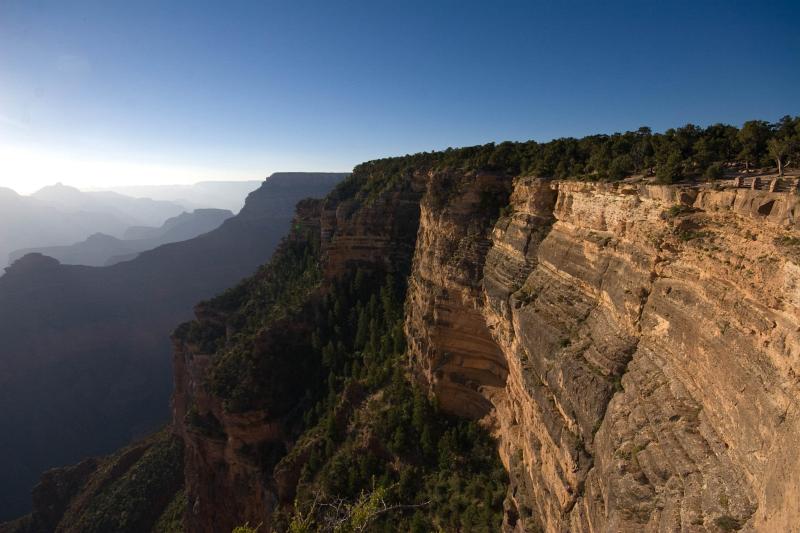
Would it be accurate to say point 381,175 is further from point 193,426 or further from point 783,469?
point 783,469

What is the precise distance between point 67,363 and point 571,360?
454 feet

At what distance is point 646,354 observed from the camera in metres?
14.4

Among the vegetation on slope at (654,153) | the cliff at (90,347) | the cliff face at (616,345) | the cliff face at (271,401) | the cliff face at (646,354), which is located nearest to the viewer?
the cliff face at (646,354)

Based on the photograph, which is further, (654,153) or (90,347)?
(90,347)

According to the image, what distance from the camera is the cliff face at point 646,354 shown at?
970cm

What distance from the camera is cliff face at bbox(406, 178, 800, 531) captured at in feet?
31.8

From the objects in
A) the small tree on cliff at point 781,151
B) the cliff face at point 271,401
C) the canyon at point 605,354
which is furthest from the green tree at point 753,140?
the cliff face at point 271,401

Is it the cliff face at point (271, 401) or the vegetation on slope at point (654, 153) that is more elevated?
the vegetation on slope at point (654, 153)

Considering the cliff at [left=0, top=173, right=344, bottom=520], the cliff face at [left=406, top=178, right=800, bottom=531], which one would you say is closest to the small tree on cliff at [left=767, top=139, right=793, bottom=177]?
the cliff face at [left=406, top=178, right=800, bottom=531]

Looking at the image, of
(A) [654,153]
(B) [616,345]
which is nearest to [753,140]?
(A) [654,153]

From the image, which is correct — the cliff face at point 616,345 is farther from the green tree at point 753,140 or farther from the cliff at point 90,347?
the cliff at point 90,347

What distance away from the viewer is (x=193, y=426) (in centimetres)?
4256

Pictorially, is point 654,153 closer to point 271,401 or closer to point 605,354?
point 605,354

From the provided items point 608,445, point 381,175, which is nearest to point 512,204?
point 608,445
